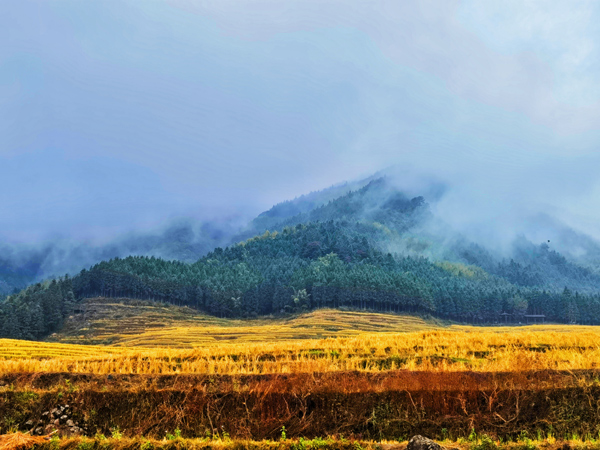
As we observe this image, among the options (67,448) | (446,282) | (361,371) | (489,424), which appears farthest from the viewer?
(446,282)

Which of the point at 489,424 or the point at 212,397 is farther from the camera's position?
the point at 212,397

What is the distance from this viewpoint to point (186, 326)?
118 m

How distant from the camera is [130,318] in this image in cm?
12069

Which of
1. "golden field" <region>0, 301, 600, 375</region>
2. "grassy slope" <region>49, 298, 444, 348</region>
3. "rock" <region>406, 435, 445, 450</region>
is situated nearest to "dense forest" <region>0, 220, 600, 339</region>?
"grassy slope" <region>49, 298, 444, 348</region>

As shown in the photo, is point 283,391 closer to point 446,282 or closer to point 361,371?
point 361,371

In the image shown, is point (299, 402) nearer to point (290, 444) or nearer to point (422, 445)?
point (290, 444)

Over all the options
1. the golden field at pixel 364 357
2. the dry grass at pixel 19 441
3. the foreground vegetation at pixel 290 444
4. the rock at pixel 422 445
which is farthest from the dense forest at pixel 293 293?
the rock at pixel 422 445

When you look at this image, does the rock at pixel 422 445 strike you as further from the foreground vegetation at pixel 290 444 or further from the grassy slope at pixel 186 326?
the grassy slope at pixel 186 326

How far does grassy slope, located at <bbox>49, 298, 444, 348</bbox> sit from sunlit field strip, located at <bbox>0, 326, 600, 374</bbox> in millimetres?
51183

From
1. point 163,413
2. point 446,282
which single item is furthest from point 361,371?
point 446,282

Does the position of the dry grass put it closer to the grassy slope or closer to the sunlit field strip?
the sunlit field strip

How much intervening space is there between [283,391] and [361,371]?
4.33 meters

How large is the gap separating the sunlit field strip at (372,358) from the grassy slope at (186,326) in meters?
A: 51.2

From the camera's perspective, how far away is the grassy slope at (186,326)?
9119cm
